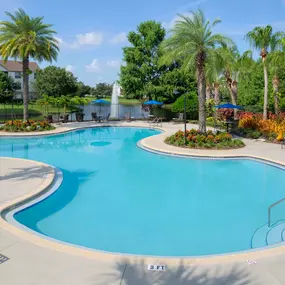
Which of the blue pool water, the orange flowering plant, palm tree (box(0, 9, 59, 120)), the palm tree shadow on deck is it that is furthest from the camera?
palm tree (box(0, 9, 59, 120))

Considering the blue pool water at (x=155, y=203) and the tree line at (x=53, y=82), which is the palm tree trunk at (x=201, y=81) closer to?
the blue pool water at (x=155, y=203)

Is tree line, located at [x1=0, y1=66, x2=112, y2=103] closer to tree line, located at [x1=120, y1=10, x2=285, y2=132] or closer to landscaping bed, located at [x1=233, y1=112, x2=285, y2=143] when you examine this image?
tree line, located at [x1=120, y1=10, x2=285, y2=132]

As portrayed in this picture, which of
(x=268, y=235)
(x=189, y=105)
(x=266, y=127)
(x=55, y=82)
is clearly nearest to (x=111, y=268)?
(x=268, y=235)

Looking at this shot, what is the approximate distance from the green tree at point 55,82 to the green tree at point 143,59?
21.5 m

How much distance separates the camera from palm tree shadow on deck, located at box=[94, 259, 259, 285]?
15.4ft

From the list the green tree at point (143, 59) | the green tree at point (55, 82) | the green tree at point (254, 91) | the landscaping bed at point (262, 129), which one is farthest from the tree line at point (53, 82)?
the landscaping bed at point (262, 129)

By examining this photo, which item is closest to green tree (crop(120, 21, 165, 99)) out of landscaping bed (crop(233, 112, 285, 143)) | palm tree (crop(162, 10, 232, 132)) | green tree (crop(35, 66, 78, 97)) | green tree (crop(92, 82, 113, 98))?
landscaping bed (crop(233, 112, 285, 143))

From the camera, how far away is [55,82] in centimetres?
4997

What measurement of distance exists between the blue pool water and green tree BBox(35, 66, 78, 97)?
35.1 metres

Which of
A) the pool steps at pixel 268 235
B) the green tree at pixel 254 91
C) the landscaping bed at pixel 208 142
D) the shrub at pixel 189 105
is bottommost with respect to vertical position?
the pool steps at pixel 268 235

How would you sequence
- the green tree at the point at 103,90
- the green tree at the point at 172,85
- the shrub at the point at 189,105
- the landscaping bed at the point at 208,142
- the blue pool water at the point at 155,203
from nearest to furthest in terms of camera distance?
the blue pool water at the point at 155,203 → the landscaping bed at the point at 208,142 → the shrub at the point at 189,105 → the green tree at the point at 172,85 → the green tree at the point at 103,90

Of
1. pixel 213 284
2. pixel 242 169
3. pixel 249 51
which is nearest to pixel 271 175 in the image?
pixel 242 169

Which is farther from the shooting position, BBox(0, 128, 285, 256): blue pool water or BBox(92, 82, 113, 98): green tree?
BBox(92, 82, 113, 98): green tree

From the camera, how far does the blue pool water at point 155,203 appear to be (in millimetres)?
7188
